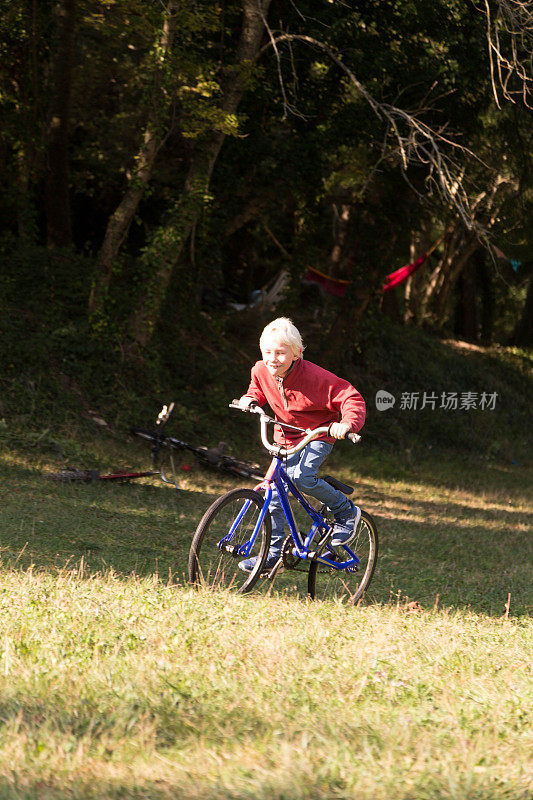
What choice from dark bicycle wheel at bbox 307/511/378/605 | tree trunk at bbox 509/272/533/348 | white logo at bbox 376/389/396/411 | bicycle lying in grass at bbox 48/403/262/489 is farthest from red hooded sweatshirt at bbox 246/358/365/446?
tree trunk at bbox 509/272/533/348

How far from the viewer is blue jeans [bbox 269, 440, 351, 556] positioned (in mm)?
5352

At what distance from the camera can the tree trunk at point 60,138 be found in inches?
542

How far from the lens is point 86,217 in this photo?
1825 cm

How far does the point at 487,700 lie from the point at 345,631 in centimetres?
111

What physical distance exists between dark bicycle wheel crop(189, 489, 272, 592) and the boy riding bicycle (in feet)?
0.33

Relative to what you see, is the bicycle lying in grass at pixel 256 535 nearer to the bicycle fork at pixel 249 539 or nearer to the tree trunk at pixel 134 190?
the bicycle fork at pixel 249 539

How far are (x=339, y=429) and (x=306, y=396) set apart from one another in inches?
16.7

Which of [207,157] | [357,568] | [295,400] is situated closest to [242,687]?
[295,400]

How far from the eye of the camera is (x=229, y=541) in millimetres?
5250

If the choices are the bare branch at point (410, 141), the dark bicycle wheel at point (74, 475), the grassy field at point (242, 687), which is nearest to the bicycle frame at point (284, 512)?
the grassy field at point (242, 687)

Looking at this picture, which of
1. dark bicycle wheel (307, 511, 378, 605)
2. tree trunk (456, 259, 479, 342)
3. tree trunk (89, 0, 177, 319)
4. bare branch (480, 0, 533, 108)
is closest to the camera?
dark bicycle wheel (307, 511, 378, 605)

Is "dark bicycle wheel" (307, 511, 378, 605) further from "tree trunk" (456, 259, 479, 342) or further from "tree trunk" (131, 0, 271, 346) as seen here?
"tree trunk" (456, 259, 479, 342)

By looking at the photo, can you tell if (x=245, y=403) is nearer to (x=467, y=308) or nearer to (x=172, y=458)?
(x=172, y=458)

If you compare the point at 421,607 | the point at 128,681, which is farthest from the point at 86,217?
the point at 128,681
